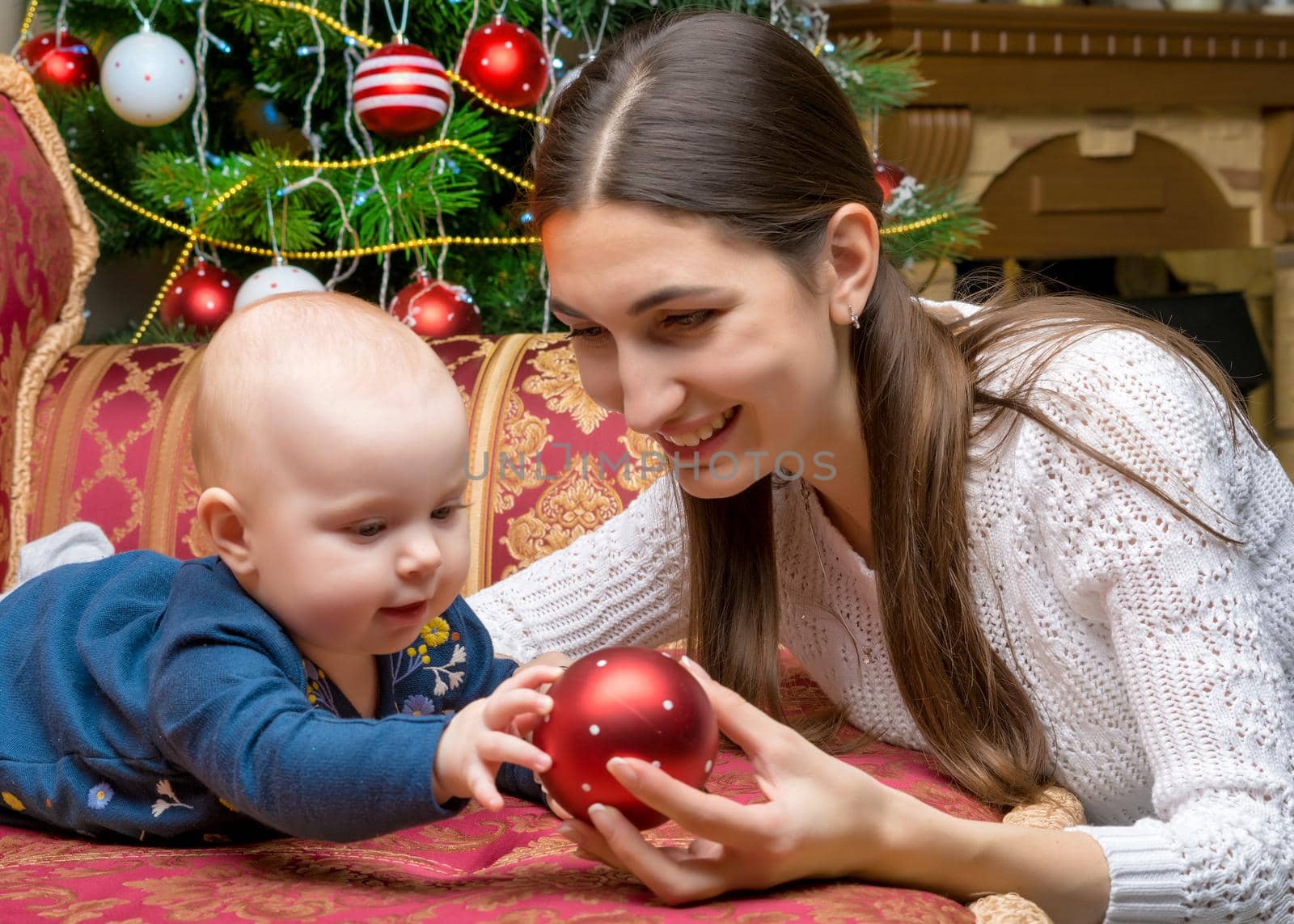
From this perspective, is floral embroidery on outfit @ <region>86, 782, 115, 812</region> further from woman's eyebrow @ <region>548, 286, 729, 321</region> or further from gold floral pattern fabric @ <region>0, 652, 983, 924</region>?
woman's eyebrow @ <region>548, 286, 729, 321</region>

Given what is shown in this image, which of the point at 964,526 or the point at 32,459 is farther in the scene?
the point at 32,459

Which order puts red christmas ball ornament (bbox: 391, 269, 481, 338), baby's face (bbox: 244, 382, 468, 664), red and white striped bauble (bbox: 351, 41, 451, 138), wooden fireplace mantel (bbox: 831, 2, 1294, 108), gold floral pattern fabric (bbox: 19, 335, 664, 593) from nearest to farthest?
baby's face (bbox: 244, 382, 468, 664) < gold floral pattern fabric (bbox: 19, 335, 664, 593) < red and white striped bauble (bbox: 351, 41, 451, 138) < red christmas ball ornament (bbox: 391, 269, 481, 338) < wooden fireplace mantel (bbox: 831, 2, 1294, 108)

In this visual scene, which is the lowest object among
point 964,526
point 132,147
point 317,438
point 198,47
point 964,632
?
point 964,632

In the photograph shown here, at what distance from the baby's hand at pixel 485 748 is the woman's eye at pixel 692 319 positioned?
0.40 meters

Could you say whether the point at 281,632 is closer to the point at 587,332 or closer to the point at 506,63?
the point at 587,332

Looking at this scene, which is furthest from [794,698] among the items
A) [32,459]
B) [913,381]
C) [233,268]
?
[233,268]

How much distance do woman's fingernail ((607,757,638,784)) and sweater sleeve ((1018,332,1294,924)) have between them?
1.59 feet

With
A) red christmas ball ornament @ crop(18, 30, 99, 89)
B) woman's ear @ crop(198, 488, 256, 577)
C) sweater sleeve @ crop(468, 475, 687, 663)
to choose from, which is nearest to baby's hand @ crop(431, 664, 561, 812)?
woman's ear @ crop(198, 488, 256, 577)

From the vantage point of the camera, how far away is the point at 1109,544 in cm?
123

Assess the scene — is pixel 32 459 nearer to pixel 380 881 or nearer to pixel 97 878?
pixel 97 878

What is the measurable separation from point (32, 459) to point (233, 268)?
1043 millimetres

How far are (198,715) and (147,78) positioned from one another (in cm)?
170

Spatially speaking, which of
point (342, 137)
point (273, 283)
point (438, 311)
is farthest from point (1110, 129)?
point (273, 283)

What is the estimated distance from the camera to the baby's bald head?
1.10m
